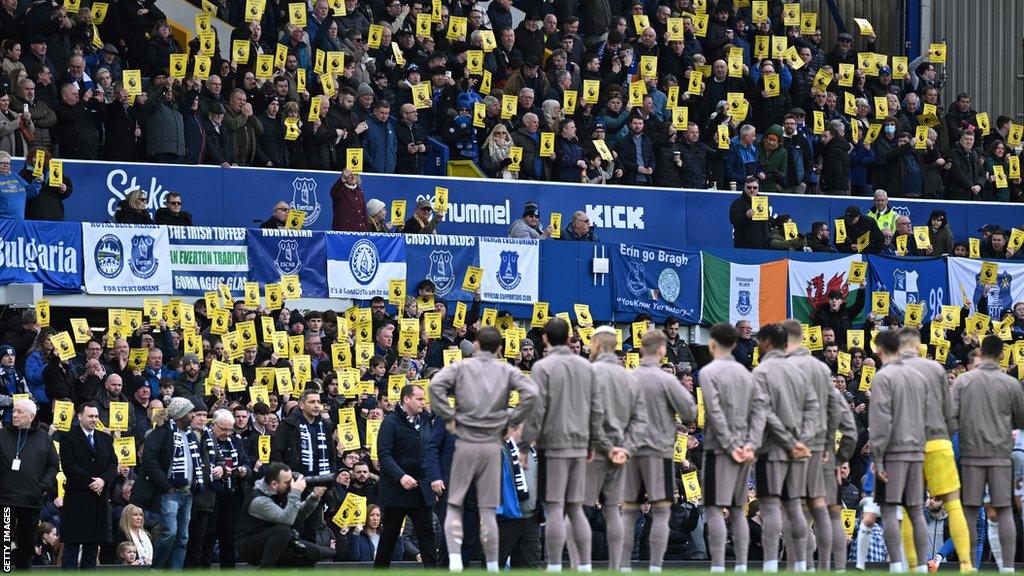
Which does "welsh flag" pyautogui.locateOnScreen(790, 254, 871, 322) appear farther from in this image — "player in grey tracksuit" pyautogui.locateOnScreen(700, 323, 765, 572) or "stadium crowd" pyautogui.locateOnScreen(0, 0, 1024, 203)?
"player in grey tracksuit" pyautogui.locateOnScreen(700, 323, 765, 572)

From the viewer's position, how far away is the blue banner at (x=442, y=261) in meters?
26.8

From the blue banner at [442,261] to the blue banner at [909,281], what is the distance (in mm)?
5851

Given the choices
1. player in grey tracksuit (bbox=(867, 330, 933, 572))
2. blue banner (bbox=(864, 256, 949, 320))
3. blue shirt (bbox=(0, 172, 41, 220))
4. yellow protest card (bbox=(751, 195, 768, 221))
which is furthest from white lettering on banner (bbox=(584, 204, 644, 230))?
player in grey tracksuit (bbox=(867, 330, 933, 572))

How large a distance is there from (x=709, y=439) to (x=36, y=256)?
11.3 metres

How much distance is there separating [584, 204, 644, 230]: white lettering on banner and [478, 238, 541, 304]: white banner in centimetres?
176

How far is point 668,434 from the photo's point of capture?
15734 mm

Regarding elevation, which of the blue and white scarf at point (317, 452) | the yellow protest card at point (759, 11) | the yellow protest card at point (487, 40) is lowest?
the blue and white scarf at point (317, 452)

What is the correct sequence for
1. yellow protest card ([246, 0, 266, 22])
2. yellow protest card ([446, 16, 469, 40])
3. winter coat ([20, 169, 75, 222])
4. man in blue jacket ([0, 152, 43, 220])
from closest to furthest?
man in blue jacket ([0, 152, 43, 220]) < winter coat ([20, 169, 75, 222]) < yellow protest card ([246, 0, 266, 22]) < yellow protest card ([446, 16, 469, 40])

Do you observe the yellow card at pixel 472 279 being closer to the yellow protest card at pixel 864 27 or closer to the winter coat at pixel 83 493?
the winter coat at pixel 83 493

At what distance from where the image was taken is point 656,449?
1564 centimetres

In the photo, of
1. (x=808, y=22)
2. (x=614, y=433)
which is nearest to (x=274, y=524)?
(x=614, y=433)

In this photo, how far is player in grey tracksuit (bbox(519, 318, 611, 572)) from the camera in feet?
50.4

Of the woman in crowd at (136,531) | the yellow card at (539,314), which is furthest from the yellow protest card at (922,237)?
the woman in crowd at (136,531)

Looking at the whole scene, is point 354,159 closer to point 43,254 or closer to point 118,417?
point 43,254
